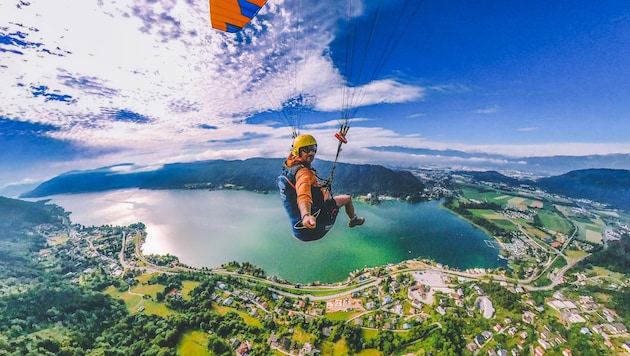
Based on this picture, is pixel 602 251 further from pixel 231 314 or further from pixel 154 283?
pixel 154 283

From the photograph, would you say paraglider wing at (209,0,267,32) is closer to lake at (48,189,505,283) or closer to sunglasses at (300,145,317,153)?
sunglasses at (300,145,317,153)

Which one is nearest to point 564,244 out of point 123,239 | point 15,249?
point 123,239

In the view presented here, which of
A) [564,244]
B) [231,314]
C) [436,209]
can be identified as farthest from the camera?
[436,209]

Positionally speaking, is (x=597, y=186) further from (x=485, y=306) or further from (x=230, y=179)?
(x=230, y=179)

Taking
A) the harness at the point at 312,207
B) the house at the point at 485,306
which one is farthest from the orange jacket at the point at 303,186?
the house at the point at 485,306

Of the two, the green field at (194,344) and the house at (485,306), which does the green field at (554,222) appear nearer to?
the house at (485,306)
